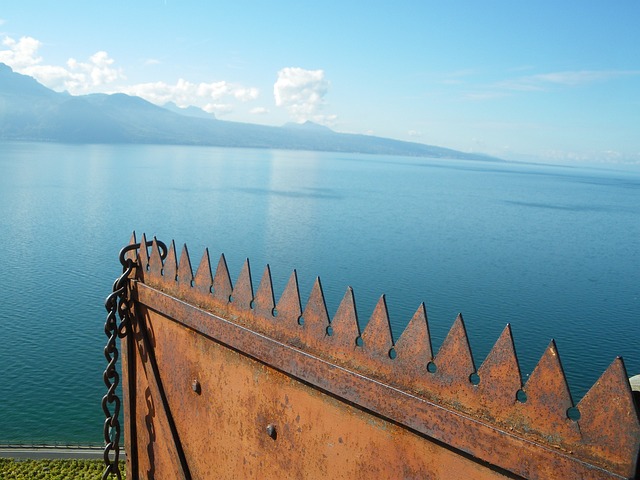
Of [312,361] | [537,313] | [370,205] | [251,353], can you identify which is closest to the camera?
[312,361]

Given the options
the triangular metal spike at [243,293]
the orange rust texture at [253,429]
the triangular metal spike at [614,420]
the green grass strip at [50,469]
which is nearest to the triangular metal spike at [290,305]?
the triangular metal spike at [243,293]

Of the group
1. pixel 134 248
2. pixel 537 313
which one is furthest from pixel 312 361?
pixel 537 313

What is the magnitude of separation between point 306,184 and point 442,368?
11161cm

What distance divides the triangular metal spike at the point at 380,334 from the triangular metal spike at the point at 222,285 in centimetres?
149

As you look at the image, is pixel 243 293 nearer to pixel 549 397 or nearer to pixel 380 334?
pixel 380 334

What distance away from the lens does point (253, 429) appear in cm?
464

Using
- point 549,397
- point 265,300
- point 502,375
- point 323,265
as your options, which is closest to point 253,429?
point 265,300

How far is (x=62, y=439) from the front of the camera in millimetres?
24047

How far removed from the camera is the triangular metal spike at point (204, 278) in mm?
4949

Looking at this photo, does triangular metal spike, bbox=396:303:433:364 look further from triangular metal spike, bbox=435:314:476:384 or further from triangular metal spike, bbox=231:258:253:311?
triangular metal spike, bbox=231:258:253:311

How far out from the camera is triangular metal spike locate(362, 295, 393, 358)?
3756 millimetres

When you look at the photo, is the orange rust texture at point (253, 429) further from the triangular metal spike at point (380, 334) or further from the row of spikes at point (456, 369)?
the triangular metal spike at point (380, 334)

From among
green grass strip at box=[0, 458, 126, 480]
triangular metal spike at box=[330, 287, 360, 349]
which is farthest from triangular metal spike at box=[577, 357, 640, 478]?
green grass strip at box=[0, 458, 126, 480]

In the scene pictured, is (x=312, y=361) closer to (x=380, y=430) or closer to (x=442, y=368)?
(x=380, y=430)
